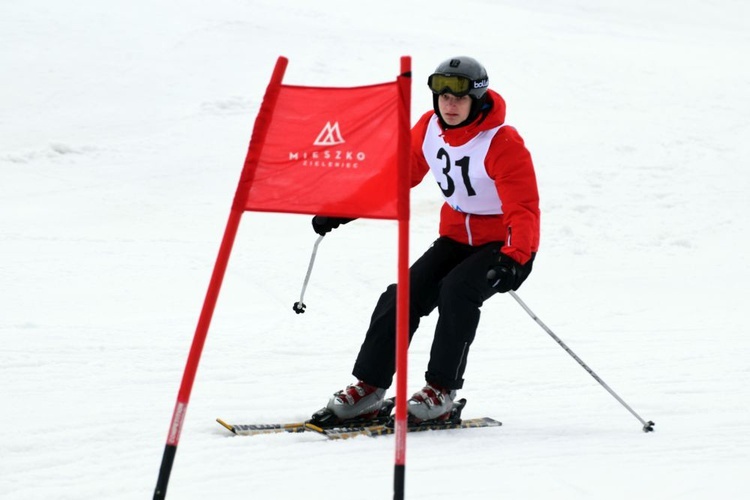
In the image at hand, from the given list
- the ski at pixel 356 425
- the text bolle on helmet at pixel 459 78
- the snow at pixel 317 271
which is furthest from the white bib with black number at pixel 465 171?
the snow at pixel 317 271

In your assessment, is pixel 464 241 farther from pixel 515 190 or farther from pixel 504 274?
pixel 504 274

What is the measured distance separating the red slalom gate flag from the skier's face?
52.8 inches

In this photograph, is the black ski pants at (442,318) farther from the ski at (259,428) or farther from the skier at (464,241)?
the ski at (259,428)

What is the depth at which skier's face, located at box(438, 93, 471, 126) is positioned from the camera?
440cm

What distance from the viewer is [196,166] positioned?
11125mm

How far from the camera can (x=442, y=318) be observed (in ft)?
14.4

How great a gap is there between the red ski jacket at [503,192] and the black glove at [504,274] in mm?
38

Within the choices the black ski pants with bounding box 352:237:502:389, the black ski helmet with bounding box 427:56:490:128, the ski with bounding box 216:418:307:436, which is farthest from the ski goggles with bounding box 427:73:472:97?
the ski with bounding box 216:418:307:436

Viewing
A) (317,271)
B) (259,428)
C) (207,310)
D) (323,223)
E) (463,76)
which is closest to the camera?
(207,310)

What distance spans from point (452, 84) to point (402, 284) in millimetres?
1603

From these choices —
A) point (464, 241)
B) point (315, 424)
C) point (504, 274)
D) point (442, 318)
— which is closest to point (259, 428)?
point (315, 424)

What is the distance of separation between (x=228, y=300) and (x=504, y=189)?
335 cm

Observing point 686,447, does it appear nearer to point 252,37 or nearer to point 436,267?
point 436,267

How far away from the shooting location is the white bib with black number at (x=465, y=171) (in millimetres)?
4477
